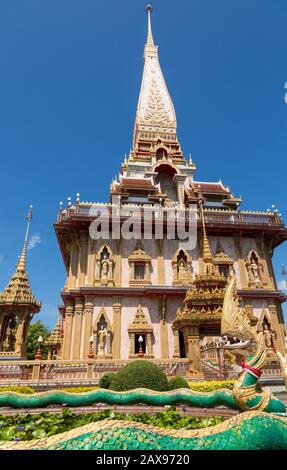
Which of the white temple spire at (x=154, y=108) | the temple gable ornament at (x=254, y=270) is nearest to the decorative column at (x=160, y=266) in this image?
the temple gable ornament at (x=254, y=270)

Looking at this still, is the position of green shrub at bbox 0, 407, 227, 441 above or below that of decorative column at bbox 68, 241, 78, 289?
below

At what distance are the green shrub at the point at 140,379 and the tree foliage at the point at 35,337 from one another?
3208cm

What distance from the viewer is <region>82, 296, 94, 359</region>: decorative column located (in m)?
17.5

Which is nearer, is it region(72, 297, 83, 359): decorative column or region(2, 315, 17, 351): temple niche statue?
region(2, 315, 17, 351): temple niche statue

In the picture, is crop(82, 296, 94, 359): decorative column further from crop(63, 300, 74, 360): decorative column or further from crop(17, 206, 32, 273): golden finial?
crop(17, 206, 32, 273): golden finial

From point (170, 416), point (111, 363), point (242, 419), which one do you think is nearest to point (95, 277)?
point (111, 363)

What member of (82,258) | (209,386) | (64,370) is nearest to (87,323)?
(82,258)

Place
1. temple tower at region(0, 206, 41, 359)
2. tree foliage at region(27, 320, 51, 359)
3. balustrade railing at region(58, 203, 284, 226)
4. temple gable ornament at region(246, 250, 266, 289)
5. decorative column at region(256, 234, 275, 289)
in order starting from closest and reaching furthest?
1. temple tower at region(0, 206, 41, 359)
2. balustrade railing at region(58, 203, 284, 226)
3. temple gable ornament at region(246, 250, 266, 289)
4. decorative column at region(256, 234, 275, 289)
5. tree foliage at region(27, 320, 51, 359)

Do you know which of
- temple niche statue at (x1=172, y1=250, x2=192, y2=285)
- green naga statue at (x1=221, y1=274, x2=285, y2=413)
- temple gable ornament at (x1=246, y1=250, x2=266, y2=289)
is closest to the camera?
green naga statue at (x1=221, y1=274, x2=285, y2=413)

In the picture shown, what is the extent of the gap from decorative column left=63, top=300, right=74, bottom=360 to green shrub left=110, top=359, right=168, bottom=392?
979 centimetres

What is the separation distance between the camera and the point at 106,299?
19.0 metres

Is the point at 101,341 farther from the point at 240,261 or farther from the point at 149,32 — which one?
the point at 149,32

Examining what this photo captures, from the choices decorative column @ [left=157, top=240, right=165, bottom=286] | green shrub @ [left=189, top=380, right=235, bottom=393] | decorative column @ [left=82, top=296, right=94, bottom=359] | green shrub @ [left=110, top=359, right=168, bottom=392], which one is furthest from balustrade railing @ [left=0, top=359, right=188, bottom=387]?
decorative column @ [left=157, top=240, right=165, bottom=286]
